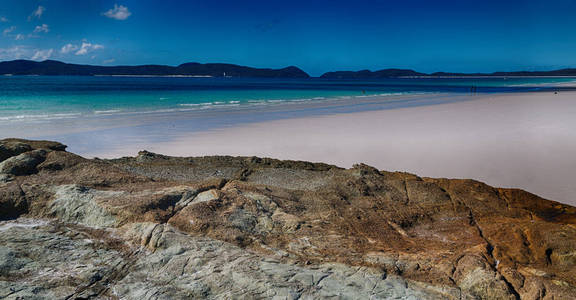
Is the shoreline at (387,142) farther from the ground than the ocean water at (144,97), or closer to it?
closer to it

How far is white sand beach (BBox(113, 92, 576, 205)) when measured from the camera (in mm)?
7035

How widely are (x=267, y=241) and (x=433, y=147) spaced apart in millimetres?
7645

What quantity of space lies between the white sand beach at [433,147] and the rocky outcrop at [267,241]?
3.14 m

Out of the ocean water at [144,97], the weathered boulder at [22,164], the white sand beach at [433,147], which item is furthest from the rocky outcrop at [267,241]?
the ocean water at [144,97]

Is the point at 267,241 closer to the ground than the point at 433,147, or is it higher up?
higher up

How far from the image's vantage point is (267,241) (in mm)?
2807

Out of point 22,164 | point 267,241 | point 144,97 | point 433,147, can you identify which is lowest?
point 433,147

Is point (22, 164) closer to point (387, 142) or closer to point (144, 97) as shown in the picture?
point (387, 142)

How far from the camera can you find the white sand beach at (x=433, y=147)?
7.04 metres

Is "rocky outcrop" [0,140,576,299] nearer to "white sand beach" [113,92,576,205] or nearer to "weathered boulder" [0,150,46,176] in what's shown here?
"weathered boulder" [0,150,46,176]

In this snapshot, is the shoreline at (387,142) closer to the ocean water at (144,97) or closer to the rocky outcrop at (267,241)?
the rocky outcrop at (267,241)

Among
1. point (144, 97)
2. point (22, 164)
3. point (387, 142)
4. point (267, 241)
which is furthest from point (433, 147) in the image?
point (144, 97)

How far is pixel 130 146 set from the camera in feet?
33.1

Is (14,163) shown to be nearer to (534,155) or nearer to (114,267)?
(114,267)
